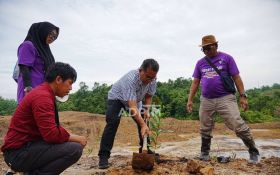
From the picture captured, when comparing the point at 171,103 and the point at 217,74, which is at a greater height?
the point at 217,74

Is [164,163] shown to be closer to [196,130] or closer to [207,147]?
[207,147]

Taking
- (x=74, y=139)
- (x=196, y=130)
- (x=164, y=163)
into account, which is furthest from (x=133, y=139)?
(x=74, y=139)

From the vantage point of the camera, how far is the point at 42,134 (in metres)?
2.85

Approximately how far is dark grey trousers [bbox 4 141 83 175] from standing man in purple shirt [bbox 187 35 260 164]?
2704 mm

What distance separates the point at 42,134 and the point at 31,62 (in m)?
1.38

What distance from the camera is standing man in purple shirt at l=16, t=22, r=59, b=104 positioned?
3.93m

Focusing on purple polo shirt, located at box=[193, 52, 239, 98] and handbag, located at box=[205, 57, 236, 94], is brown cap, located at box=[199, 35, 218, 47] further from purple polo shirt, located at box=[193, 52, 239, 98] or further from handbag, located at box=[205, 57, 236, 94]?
handbag, located at box=[205, 57, 236, 94]

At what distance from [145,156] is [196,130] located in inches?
277

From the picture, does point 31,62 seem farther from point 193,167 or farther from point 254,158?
point 254,158

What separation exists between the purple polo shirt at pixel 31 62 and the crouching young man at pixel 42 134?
1063 millimetres

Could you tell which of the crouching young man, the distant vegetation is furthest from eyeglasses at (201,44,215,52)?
the distant vegetation

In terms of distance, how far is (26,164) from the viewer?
2936 mm

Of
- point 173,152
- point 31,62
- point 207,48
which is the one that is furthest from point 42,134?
point 173,152

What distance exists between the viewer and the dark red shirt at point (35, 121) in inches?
110
